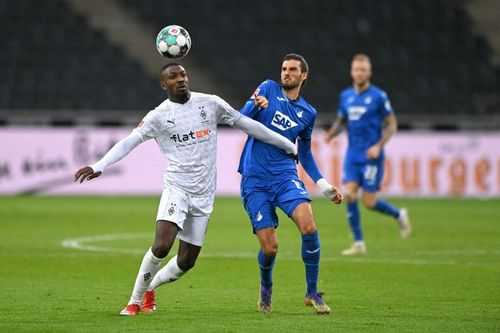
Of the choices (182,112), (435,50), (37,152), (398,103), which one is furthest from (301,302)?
(435,50)

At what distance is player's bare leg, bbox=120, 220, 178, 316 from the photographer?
28.1 ft

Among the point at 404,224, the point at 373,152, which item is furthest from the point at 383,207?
the point at 373,152

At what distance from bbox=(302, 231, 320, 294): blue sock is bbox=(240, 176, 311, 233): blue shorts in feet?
0.94

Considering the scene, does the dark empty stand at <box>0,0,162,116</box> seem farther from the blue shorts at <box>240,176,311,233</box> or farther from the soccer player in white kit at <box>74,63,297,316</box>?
the soccer player in white kit at <box>74,63,297,316</box>

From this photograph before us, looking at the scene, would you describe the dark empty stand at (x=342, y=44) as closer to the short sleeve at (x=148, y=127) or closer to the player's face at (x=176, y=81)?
the player's face at (x=176, y=81)

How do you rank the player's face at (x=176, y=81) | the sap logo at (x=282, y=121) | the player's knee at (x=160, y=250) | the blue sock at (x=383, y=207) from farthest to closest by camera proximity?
the blue sock at (x=383, y=207) → the sap logo at (x=282, y=121) → the player's face at (x=176, y=81) → the player's knee at (x=160, y=250)

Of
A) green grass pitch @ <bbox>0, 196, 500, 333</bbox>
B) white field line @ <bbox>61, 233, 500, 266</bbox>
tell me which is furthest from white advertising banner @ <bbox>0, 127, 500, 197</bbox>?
white field line @ <bbox>61, 233, 500, 266</bbox>

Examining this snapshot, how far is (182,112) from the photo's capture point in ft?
28.8

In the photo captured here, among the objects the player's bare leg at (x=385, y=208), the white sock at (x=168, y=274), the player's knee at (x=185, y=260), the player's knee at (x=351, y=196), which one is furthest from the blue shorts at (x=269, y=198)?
the player's bare leg at (x=385, y=208)

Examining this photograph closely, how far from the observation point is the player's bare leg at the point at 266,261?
900cm

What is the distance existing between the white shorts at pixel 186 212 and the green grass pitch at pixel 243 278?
671 mm

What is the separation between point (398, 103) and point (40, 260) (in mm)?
19935

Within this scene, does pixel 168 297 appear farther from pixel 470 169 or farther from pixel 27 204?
pixel 470 169

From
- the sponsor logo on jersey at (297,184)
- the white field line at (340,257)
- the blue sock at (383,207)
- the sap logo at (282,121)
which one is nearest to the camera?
the sponsor logo on jersey at (297,184)
